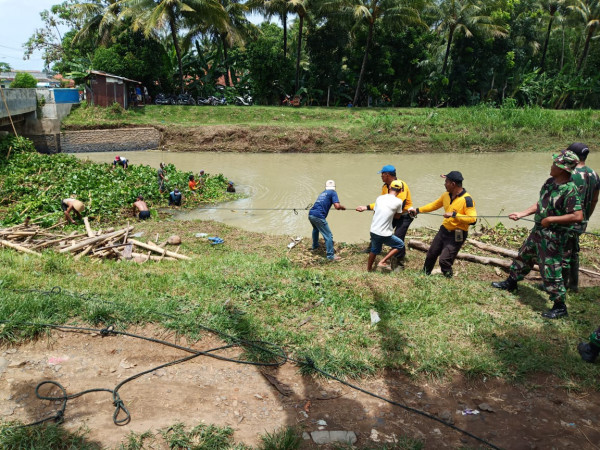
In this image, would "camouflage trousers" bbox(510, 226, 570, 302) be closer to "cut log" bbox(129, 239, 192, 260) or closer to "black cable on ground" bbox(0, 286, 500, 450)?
"black cable on ground" bbox(0, 286, 500, 450)

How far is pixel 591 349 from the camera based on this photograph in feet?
13.7

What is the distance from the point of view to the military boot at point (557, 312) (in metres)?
5.11

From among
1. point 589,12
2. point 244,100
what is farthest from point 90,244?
point 589,12

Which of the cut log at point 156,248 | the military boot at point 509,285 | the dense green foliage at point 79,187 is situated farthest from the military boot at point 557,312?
the dense green foliage at point 79,187

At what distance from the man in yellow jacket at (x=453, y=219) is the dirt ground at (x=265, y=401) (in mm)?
2610

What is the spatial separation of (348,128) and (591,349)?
21397 millimetres

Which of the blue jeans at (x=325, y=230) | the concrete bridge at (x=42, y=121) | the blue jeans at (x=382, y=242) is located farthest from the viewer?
the concrete bridge at (x=42, y=121)

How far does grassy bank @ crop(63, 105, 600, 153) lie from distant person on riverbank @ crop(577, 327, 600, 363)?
1990cm

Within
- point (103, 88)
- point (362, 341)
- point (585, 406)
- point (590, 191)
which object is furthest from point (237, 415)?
point (103, 88)

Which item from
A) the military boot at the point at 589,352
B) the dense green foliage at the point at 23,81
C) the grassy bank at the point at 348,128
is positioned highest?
the dense green foliage at the point at 23,81

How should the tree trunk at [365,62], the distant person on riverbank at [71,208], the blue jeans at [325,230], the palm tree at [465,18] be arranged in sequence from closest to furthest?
the blue jeans at [325,230], the distant person on riverbank at [71,208], the tree trunk at [365,62], the palm tree at [465,18]

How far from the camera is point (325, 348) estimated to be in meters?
4.22

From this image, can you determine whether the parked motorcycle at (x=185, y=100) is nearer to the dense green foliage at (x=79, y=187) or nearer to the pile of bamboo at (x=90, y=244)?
the dense green foliage at (x=79, y=187)

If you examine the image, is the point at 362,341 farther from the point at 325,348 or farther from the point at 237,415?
the point at 237,415
